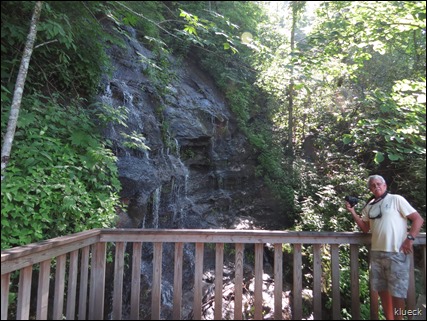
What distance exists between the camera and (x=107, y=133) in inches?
220

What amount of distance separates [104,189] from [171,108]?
4.98 meters

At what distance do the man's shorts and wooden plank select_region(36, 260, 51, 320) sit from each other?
3.03 metres

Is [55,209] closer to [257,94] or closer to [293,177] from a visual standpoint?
[293,177]

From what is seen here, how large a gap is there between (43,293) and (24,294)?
0.16m

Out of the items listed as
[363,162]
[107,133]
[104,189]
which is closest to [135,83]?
[107,133]

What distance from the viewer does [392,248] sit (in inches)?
107

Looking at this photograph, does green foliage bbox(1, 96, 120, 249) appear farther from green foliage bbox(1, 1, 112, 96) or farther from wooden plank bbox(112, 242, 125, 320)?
wooden plank bbox(112, 242, 125, 320)

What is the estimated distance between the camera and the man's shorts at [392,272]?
2678 mm

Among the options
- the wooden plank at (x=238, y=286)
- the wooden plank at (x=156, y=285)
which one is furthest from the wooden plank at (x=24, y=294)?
the wooden plank at (x=238, y=286)

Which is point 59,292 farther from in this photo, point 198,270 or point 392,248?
point 392,248

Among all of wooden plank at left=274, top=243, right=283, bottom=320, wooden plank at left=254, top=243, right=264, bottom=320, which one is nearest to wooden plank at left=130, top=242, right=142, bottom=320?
wooden plank at left=254, top=243, right=264, bottom=320

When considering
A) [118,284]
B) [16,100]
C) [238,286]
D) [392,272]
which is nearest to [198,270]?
[238,286]

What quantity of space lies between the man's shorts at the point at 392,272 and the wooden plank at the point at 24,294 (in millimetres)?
3111

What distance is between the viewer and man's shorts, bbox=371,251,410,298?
8.79 feet
